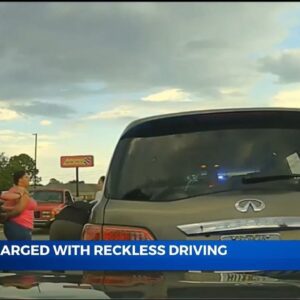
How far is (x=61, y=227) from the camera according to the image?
4648mm

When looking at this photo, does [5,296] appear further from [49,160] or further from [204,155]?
[204,155]

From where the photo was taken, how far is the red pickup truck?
4.39m

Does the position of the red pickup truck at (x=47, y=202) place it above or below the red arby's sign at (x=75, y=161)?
below

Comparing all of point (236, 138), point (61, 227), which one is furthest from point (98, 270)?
point (236, 138)

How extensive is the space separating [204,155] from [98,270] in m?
0.80

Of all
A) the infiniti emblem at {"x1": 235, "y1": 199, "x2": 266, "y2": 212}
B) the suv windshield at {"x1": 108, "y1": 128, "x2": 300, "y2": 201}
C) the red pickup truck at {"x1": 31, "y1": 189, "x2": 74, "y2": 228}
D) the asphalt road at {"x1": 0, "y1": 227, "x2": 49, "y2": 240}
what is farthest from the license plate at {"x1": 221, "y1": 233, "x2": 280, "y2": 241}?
Result: the asphalt road at {"x1": 0, "y1": 227, "x2": 49, "y2": 240}

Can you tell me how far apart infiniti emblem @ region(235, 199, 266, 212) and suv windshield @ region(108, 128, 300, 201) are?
0.27ft

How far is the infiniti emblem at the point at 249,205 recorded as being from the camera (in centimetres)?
434

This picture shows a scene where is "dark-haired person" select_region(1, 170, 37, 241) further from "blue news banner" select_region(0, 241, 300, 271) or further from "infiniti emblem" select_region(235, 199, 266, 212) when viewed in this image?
"infiniti emblem" select_region(235, 199, 266, 212)

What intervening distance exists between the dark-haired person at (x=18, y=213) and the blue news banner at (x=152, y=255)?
5cm

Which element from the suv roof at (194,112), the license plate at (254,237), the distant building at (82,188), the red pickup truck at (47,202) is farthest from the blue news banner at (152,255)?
the suv roof at (194,112)

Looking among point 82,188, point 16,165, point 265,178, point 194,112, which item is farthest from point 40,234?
point 265,178

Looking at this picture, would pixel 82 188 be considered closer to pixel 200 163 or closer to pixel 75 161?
pixel 75 161

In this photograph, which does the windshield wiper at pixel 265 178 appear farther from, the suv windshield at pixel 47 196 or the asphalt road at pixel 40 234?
the asphalt road at pixel 40 234
